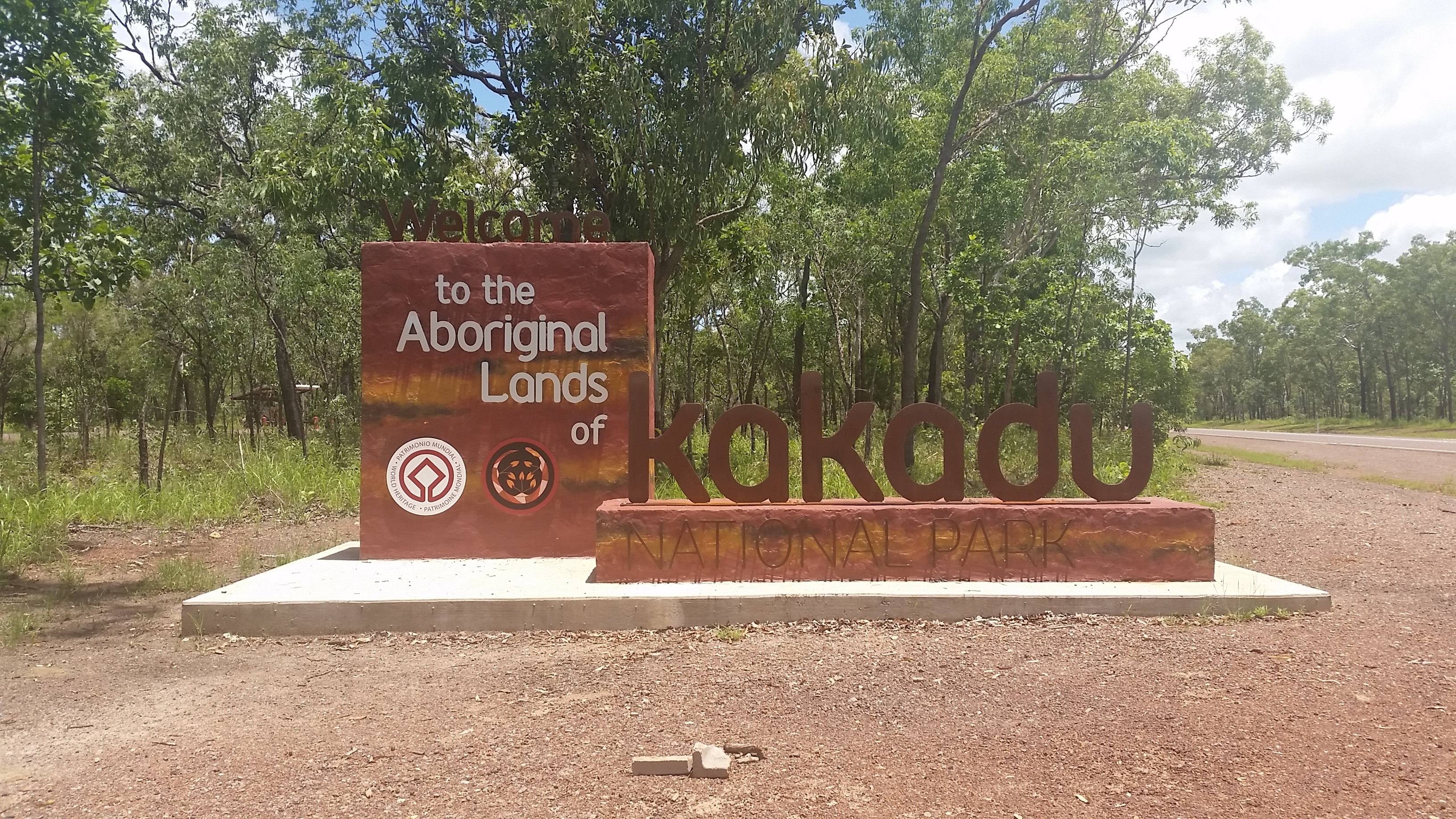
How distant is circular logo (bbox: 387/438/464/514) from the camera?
9016mm

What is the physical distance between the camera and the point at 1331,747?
429 centimetres

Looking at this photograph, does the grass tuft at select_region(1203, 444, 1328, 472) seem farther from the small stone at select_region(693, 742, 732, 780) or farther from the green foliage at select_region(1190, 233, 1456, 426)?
the small stone at select_region(693, 742, 732, 780)

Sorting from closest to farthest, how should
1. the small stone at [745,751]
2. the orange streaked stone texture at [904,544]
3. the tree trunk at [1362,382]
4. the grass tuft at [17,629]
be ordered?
the small stone at [745,751]
the grass tuft at [17,629]
the orange streaked stone texture at [904,544]
the tree trunk at [1362,382]

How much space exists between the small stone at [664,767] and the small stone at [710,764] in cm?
4

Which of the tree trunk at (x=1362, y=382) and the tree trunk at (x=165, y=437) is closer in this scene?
the tree trunk at (x=165, y=437)

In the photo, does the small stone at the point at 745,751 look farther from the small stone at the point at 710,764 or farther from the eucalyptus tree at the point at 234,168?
the eucalyptus tree at the point at 234,168

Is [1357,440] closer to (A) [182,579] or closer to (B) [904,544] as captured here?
(B) [904,544]

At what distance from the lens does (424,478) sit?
902cm

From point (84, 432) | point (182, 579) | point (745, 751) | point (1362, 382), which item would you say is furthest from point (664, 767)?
point (1362, 382)

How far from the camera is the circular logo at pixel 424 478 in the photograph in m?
Answer: 9.02

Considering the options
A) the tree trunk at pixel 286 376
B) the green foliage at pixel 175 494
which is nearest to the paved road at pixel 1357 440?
the green foliage at pixel 175 494

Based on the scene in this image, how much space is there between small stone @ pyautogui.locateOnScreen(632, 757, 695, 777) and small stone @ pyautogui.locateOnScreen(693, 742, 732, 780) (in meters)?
0.04

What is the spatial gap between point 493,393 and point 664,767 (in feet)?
18.5

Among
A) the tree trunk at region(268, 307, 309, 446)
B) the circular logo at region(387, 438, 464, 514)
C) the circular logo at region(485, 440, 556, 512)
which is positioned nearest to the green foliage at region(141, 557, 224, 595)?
the circular logo at region(387, 438, 464, 514)
